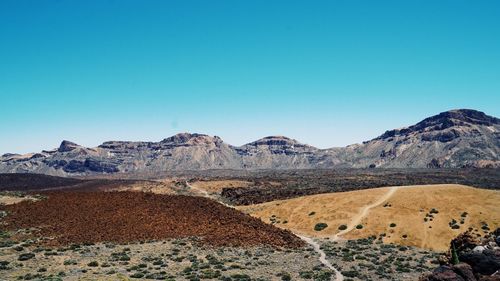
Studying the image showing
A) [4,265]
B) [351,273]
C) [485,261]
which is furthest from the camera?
[351,273]

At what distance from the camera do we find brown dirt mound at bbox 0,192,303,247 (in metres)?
44.8

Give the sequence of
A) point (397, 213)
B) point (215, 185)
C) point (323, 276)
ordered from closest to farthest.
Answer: point (323, 276) → point (397, 213) → point (215, 185)

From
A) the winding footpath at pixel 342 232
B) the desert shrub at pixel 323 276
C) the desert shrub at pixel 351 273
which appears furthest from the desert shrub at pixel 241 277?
the desert shrub at pixel 351 273

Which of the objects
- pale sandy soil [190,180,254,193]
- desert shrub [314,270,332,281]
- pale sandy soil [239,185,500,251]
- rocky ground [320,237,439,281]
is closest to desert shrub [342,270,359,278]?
rocky ground [320,237,439,281]

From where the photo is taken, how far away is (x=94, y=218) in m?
50.0

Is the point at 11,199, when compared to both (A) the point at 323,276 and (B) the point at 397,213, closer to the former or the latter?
(A) the point at 323,276

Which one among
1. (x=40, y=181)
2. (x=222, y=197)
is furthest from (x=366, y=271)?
(x=40, y=181)

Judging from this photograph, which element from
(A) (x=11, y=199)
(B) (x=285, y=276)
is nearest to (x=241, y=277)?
(B) (x=285, y=276)

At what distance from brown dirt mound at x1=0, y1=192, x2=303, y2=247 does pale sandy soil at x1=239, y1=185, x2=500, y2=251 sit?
1447 centimetres

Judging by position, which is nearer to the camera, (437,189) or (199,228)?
(199,228)

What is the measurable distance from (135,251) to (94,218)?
45.3ft

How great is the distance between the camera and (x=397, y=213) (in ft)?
213

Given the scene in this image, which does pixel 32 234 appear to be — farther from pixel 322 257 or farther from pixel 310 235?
pixel 310 235

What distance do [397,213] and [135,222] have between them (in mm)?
39790
